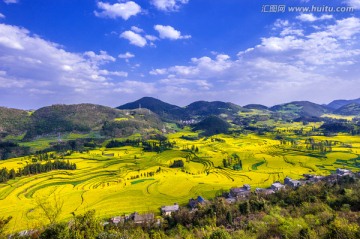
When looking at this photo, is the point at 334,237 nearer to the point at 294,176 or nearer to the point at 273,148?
the point at 294,176

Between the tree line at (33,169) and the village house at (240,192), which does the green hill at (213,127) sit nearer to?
the tree line at (33,169)

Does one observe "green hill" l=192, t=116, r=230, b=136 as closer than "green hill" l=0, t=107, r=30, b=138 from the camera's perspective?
No

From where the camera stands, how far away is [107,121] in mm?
172250

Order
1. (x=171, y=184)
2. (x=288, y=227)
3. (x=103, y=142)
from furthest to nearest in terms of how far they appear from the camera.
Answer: (x=103, y=142) → (x=171, y=184) → (x=288, y=227)

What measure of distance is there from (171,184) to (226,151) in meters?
43.5

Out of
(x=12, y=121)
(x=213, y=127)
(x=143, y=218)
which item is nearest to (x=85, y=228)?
(x=143, y=218)

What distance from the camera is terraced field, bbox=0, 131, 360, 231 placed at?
149 feet

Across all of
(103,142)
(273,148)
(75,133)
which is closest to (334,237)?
(273,148)

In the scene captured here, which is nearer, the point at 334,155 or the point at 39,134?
the point at 334,155

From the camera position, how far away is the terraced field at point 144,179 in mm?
45419

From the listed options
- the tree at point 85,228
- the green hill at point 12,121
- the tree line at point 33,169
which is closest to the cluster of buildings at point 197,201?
the tree at point 85,228

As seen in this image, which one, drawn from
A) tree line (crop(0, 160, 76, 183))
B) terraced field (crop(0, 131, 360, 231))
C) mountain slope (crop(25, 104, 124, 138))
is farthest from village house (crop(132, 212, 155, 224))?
mountain slope (crop(25, 104, 124, 138))

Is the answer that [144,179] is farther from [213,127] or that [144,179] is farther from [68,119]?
[213,127]

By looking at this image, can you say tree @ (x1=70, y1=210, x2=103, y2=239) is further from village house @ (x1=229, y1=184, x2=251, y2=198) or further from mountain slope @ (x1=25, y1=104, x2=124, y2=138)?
mountain slope @ (x1=25, y1=104, x2=124, y2=138)
